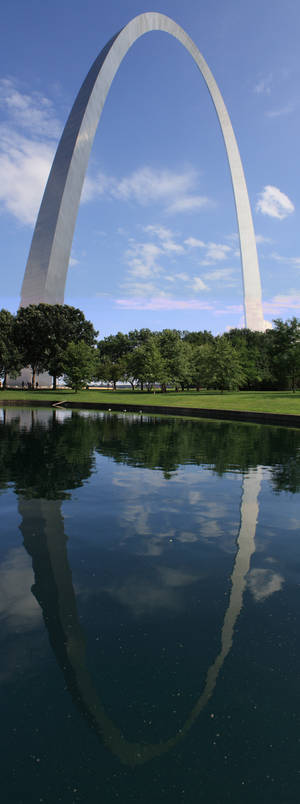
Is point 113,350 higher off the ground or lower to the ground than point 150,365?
higher

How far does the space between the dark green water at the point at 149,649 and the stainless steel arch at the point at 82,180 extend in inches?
2362

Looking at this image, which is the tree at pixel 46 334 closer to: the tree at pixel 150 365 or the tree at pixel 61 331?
the tree at pixel 61 331

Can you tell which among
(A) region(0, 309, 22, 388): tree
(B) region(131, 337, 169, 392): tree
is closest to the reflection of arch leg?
(B) region(131, 337, 169, 392): tree

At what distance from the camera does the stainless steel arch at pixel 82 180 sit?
185 feet

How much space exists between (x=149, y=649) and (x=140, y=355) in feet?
226

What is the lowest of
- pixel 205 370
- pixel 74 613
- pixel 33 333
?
pixel 74 613

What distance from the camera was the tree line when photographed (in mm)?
63062

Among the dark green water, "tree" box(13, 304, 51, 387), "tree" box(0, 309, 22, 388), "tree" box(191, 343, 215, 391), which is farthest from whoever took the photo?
"tree" box(13, 304, 51, 387)

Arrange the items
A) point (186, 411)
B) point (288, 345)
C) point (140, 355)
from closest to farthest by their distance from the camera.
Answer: point (186, 411)
point (288, 345)
point (140, 355)

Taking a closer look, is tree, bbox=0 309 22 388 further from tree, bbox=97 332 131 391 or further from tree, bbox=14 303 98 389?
tree, bbox=97 332 131 391

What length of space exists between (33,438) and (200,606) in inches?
610

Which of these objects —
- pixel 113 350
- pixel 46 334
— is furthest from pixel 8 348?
pixel 113 350

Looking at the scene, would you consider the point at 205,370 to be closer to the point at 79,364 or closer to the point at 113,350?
the point at 79,364

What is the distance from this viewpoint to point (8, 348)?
7044 centimetres
